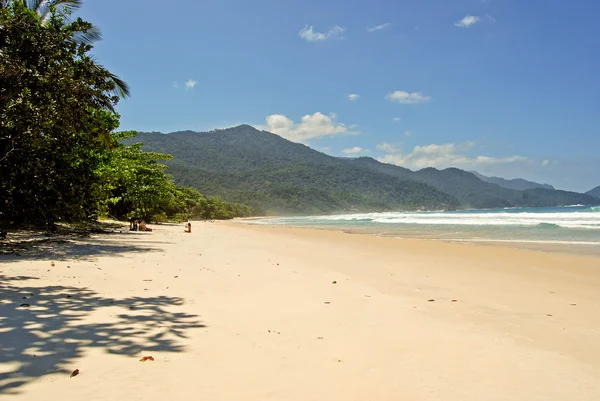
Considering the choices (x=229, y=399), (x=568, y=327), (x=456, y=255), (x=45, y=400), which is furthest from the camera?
(x=456, y=255)

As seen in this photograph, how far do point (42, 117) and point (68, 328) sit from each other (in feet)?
25.7

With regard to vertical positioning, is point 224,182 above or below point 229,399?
above

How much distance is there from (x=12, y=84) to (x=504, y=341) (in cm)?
1210

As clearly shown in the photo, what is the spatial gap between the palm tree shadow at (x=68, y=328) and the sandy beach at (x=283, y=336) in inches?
0.7

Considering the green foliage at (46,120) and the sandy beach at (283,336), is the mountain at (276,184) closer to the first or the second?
the green foliage at (46,120)

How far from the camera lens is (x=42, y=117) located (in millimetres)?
9641

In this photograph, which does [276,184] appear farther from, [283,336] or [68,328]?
[68,328]

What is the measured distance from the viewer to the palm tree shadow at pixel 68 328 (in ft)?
9.93

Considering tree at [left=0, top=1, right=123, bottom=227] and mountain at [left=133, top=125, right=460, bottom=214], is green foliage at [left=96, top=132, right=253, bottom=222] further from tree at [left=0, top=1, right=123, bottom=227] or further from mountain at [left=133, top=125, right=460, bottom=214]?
mountain at [left=133, top=125, right=460, bottom=214]

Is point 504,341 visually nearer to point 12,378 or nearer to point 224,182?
point 12,378

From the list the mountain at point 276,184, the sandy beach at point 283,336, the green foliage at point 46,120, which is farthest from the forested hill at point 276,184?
the sandy beach at point 283,336

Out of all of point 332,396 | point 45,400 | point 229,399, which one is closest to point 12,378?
point 45,400

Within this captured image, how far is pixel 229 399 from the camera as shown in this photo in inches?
107

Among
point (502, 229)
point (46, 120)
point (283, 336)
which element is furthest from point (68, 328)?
point (502, 229)
